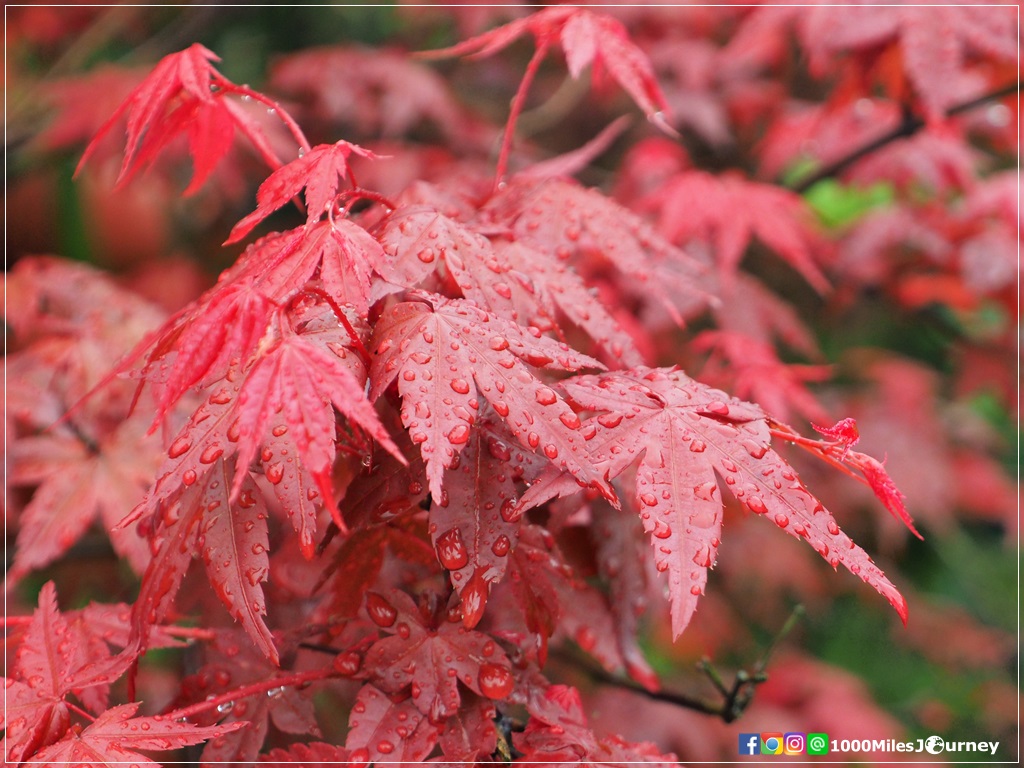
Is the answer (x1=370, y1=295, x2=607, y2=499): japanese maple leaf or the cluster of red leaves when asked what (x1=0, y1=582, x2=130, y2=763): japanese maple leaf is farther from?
(x1=370, y1=295, x2=607, y2=499): japanese maple leaf

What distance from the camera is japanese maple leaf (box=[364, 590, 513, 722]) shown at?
57 centimetres

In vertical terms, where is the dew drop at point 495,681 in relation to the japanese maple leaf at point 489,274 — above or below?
below

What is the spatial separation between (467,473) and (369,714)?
0.20 m

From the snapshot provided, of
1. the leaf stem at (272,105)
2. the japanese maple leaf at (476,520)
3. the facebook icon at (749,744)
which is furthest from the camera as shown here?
the facebook icon at (749,744)

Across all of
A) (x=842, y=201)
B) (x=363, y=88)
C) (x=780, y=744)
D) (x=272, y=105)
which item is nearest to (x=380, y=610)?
(x=272, y=105)

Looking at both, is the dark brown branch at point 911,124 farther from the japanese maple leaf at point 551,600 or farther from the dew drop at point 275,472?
the dew drop at point 275,472

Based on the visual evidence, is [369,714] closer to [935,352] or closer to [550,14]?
[550,14]

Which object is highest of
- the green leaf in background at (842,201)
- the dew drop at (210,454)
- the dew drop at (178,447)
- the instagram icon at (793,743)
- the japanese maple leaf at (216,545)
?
the dew drop at (178,447)

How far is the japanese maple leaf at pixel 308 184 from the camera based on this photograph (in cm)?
57

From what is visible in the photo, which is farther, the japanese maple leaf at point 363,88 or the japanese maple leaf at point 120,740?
the japanese maple leaf at point 363,88

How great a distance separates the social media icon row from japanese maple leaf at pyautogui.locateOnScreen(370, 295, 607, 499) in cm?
54

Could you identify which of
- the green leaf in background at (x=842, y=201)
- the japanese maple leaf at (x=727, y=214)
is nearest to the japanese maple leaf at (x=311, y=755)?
the japanese maple leaf at (x=727, y=214)

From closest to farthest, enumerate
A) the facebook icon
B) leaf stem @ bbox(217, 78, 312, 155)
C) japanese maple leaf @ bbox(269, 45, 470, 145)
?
leaf stem @ bbox(217, 78, 312, 155)
the facebook icon
japanese maple leaf @ bbox(269, 45, 470, 145)

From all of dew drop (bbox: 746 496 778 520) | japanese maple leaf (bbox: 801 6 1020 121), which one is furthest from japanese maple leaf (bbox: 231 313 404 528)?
japanese maple leaf (bbox: 801 6 1020 121)
